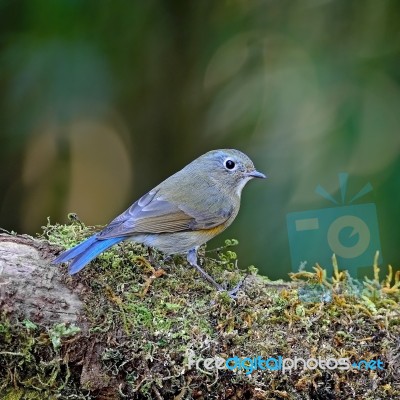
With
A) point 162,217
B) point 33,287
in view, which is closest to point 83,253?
point 33,287

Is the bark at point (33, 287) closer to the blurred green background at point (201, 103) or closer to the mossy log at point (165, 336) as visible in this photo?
the mossy log at point (165, 336)

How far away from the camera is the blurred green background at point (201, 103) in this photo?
5242mm

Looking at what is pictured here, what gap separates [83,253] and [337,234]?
2152mm

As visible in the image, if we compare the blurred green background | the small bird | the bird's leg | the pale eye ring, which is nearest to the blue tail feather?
the small bird

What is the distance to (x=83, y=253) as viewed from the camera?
9.96 feet

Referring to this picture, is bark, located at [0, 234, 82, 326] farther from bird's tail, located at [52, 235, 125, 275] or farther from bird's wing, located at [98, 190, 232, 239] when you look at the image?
bird's wing, located at [98, 190, 232, 239]

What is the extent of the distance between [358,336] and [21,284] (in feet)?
5.08

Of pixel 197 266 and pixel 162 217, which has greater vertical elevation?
pixel 162 217

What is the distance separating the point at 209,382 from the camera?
266cm

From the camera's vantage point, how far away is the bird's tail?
295 cm

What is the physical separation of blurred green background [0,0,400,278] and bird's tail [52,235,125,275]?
2.45 metres

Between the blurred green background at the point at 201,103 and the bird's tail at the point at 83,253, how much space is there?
245cm

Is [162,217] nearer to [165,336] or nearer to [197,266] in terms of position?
[197,266]

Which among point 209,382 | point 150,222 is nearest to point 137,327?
point 209,382
